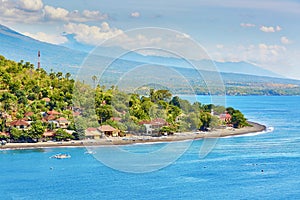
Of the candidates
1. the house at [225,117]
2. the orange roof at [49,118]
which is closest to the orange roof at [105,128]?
the orange roof at [49,118]

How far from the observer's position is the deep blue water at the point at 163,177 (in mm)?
13258

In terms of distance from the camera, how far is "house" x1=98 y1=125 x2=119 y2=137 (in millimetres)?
20922

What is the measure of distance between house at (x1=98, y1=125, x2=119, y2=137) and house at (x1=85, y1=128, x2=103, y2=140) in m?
0.15

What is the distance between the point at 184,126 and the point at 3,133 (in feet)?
20.7

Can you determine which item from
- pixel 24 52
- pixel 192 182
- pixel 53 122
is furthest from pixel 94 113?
pixel 24 52

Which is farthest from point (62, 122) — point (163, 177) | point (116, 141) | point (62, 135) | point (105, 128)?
point (163, 177)

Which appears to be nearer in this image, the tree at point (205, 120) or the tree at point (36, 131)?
the tree at point (36, 131)

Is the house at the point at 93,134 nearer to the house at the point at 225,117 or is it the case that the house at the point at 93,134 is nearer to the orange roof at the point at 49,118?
the orange roof at the point at 49,118

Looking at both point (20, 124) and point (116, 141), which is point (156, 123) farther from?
point (20, 124)

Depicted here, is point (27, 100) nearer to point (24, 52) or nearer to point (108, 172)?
point (108, 172)

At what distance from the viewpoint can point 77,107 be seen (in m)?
20.2

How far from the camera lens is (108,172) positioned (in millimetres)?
15703

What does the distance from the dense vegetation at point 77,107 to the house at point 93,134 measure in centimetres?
20

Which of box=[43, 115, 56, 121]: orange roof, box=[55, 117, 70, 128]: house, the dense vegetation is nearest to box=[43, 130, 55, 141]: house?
the dense vegetation
